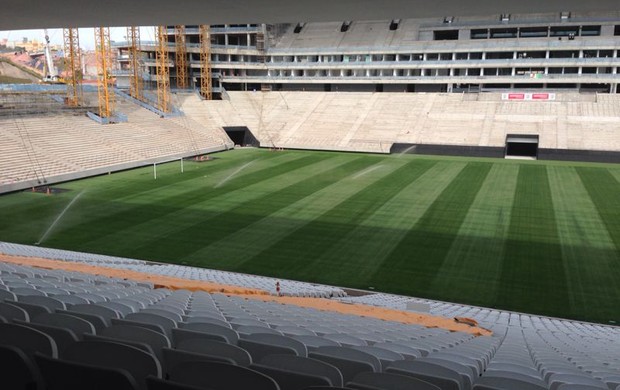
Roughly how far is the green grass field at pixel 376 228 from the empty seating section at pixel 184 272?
115cm

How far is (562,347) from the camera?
9531 mm

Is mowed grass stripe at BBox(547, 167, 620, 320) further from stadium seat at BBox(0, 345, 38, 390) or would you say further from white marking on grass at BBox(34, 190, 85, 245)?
white marking on grass at BBox(34, 190, 85, 245)

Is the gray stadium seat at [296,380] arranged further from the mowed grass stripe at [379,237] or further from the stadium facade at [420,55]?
the stadium facade at [420,55]

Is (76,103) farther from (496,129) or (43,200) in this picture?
(496,129)

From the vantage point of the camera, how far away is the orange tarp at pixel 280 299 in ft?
42.9

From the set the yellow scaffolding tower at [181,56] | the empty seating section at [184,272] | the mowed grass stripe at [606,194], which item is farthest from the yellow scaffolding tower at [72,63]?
the mowed grass stripe at [606,194]

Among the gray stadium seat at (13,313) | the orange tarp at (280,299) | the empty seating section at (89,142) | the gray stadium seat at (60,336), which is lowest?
the orange tarp at (280,299)

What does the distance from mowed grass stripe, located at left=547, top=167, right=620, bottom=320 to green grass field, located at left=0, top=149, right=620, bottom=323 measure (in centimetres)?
7

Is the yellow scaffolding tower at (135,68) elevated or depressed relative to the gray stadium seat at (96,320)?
elevated

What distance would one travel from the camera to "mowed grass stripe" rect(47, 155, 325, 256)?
78.0ft

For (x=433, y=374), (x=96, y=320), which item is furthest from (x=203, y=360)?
(x=96, y=320)

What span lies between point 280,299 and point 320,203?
17114mm

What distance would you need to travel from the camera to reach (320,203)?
3153cm

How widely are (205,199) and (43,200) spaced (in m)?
10.1
